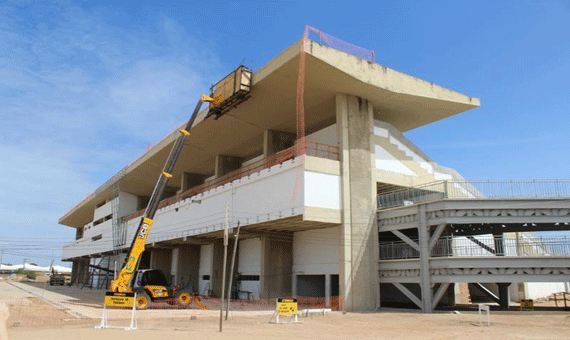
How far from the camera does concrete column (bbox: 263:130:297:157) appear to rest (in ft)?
123

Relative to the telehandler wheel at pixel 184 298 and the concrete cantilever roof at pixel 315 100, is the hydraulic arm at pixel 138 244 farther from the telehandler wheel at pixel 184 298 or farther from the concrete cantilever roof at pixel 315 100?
the concrete cantilever roof at pixel 315 100

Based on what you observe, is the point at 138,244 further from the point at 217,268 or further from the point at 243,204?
the point at 217,268

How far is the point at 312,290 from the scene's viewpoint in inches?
1366

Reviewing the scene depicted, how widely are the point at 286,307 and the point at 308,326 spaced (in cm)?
157

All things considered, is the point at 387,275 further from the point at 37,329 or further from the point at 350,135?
the point at 37,329

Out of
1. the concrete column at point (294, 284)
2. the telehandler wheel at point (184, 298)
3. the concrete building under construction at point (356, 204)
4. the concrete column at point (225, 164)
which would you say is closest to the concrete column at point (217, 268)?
the concrete building under construction at point (356, 204)

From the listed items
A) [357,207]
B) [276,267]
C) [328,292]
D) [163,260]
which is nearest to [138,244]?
[276,267]

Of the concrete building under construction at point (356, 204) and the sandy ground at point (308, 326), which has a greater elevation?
the concrete building under construction at point (356, 204)

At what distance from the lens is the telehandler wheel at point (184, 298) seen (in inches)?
1162

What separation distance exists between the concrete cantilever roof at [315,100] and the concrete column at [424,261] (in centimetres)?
875

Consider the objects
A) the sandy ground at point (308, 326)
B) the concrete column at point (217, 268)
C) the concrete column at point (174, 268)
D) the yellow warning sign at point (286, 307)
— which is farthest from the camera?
the concrete column at point (174, 268)

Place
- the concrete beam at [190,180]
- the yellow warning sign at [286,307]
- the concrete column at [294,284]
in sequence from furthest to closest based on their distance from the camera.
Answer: the concrete beam at [190,180]
the concrete column at [294,284]
the yellow warning sign at [286,307]

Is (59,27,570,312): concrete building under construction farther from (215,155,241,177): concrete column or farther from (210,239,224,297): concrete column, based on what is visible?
(215,155,241,177): concrete column

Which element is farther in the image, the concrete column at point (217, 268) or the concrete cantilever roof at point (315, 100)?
the concrete column at point (217, 268)
